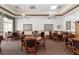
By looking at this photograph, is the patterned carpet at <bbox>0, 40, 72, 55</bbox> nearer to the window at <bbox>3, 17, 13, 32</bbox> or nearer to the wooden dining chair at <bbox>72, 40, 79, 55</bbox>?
the wooden dining chair at <bbox>72, 40, 79, 55</bbox>

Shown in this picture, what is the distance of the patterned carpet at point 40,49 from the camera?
456cm

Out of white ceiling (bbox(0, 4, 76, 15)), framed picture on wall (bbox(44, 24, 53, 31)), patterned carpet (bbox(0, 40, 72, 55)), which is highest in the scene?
white ceiling (bbox(0, 4, 76, 15))

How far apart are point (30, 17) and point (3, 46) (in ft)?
3.36

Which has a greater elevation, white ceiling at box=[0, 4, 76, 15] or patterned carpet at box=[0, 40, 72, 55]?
white ceiling at box=[0, 4, 76, 15]

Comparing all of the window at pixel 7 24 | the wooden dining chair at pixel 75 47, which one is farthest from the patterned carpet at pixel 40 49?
the window at pixel 7 24

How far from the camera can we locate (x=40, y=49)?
4.62 meters

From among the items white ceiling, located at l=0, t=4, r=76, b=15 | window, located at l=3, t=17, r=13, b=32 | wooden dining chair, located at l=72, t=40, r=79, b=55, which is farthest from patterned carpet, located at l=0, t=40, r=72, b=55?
white ceiling, located at l=0, t=4, r=76, b=15

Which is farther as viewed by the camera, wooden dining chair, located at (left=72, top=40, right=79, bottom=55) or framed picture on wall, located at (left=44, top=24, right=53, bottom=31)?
framed picture on wall, located at (left=44, top=24, right=53, bottom=31)

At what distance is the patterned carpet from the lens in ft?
15.0

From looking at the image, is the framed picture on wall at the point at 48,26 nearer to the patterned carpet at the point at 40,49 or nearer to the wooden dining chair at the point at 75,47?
the patterned carpet at the point at 40,49
